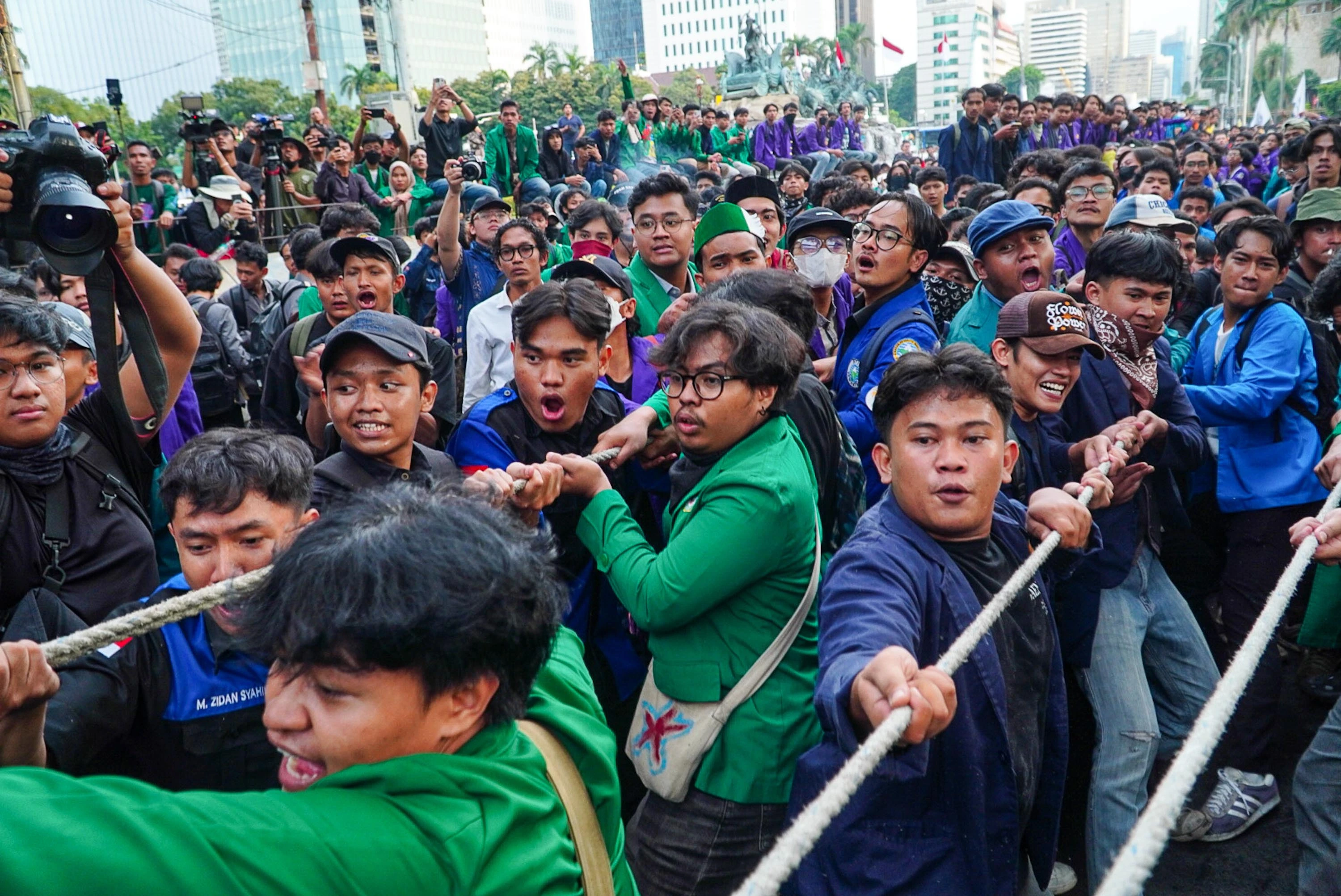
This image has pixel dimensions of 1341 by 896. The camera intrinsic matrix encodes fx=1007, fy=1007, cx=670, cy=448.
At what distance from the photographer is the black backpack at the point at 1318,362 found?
4012 mm

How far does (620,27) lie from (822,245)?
5740 inches

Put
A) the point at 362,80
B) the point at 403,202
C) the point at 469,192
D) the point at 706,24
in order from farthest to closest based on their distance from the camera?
the point at 706,24, the point at 362,80, the point at 403,202, the point at 469,192

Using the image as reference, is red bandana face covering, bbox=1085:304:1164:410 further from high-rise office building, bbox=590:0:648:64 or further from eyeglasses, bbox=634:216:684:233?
high-rise office building, bbox=590:0:648:64

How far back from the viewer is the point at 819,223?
193 inches

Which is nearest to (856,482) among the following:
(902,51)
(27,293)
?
(27,293)

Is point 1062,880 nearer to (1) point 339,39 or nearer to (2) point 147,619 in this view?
(2) point 147,619

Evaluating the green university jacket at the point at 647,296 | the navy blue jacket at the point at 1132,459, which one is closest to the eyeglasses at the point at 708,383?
the navy blue jacket at the point at 1132,459

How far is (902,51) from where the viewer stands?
32469 millimetres

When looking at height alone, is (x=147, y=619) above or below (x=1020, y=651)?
above

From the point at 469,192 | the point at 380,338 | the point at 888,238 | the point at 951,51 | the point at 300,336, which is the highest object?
the point at 951,51

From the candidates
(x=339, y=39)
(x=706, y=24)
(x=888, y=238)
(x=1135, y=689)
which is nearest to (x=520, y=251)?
(x=888, y=238)

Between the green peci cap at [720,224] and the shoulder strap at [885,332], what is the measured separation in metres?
1.08

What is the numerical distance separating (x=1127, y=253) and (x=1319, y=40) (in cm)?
8083

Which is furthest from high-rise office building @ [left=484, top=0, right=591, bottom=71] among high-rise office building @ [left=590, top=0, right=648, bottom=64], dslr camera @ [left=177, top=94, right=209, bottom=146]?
dslr camera @ [left=177, top=94, right=209, bottom=146]
